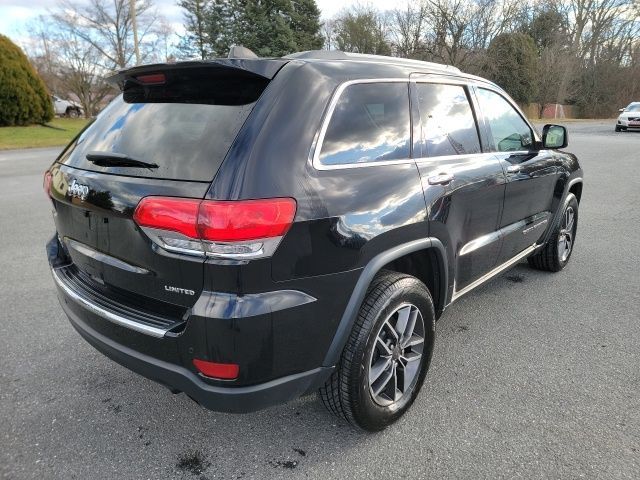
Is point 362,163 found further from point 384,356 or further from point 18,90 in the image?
point 18,90

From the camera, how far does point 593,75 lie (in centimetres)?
4734

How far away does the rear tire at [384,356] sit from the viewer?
2.25 m

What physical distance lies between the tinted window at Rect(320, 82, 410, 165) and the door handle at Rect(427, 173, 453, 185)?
20 centimetres

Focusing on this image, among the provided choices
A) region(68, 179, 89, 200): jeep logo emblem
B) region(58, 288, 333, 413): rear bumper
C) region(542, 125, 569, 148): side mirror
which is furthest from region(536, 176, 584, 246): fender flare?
region(68, 179, 89, 200): jeep logo emblem

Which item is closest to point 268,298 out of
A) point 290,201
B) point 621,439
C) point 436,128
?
point 290,201

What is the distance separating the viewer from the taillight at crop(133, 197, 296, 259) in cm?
181

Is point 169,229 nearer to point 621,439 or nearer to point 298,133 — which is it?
point 298,133

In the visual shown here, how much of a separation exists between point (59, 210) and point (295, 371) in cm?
153

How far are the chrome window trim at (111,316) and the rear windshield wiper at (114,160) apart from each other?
666 millimetres

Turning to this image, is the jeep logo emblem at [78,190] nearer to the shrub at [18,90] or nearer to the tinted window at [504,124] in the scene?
the tinted window at [504,124]

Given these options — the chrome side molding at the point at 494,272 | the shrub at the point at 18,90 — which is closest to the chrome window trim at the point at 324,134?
the chrome side molding at the point at 494,272

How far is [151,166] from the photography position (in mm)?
2080

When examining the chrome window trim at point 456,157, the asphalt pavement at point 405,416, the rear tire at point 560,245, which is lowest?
the asphalt pavement at point 405,416

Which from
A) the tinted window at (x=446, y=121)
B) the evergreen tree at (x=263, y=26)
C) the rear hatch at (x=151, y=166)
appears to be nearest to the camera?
the rear hatch at (x=151, y=166)
